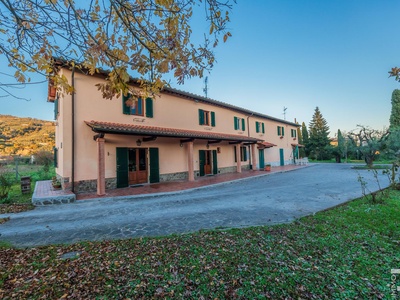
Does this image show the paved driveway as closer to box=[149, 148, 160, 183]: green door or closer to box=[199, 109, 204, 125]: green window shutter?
box=[149, 148, 160, 183]: green door

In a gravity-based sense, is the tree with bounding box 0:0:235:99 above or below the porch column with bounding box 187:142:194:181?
above

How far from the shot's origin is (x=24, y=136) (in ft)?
72.1

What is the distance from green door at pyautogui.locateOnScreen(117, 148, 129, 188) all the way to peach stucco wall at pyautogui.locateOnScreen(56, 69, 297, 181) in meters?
0.27

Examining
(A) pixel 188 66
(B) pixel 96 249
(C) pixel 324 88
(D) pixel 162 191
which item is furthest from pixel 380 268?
(C) pixel 324 88

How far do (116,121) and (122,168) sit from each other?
276cm

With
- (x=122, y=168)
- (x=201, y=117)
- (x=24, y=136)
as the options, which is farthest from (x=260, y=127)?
(x=24, y=136)

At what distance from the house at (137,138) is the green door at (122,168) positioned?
0.17ft

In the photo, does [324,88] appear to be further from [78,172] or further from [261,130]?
[78,172]

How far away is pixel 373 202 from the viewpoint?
650 cm

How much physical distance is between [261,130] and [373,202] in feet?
54.4

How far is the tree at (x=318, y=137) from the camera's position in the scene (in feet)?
115

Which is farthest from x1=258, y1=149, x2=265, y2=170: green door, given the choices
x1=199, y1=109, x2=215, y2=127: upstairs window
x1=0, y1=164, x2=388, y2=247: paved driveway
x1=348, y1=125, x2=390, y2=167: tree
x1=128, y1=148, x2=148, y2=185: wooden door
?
x1=128, y1=148, x2=148, y2=185: wooden door

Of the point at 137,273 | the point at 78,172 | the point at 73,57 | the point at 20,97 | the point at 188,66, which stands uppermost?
the point at 73,57

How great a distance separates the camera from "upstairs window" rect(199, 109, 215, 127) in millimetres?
15641
